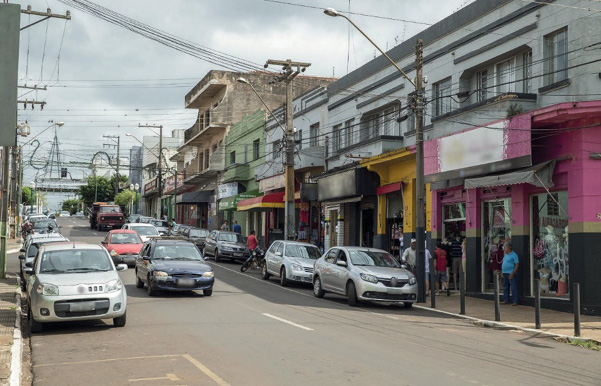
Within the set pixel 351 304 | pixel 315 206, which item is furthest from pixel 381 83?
pixel 351 304

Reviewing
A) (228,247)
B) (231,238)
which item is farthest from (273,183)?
(228,247)

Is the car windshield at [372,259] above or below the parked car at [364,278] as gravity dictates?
above

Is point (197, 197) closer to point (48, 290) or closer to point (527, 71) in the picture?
point (527, 71)

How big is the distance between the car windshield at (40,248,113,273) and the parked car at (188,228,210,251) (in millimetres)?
25189

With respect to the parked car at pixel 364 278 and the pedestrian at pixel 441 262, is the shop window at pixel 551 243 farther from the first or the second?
the parked car at pixel 364 278

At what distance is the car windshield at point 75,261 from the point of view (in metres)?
12.6

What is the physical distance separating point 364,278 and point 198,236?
23.8 meters

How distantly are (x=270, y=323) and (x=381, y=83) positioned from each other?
54.4 ft

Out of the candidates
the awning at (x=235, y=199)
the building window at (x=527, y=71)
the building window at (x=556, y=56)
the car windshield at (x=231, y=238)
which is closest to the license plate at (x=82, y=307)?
the building window at (x=556, y=56)

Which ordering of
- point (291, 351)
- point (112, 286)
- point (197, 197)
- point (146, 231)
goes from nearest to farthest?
point (291, 351), point (112, 286), point (146, 231), point (197, 197)

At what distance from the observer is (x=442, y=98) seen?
2330 cm

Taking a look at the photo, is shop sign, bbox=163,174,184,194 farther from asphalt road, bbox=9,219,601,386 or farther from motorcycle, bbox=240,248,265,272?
asphalt road, bbox=9,219,601,386

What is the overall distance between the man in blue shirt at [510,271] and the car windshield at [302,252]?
6.85 meters

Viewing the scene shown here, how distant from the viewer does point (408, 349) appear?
10414mm
